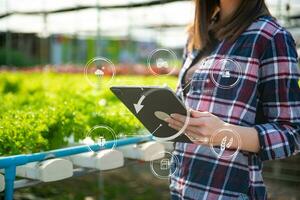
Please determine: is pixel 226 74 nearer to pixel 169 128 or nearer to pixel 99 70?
pixel 169 128

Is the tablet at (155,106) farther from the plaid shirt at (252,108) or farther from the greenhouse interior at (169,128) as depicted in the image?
the plaid shirt at (252,108)

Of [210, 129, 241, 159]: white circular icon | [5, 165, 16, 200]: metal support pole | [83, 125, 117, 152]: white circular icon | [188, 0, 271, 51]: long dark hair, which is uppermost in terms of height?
[188, 0, 271, 51]: long dark hair

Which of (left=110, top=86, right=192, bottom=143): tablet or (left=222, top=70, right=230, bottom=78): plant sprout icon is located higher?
(left=222, top=70, right=230, bottom=78): plant sprout icon

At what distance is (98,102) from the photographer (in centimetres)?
295

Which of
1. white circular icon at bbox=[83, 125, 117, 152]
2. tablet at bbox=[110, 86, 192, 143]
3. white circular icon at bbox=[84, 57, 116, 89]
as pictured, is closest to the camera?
tablet at bbox=[110, 86, 192, 143]

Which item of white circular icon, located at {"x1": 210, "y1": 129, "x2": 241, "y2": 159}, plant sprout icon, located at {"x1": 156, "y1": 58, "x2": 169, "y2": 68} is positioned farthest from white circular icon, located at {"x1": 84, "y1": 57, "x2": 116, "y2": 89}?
white circular icon, located at {"x1": 210, "y1": 129, "x2": 241, "y2": 159}

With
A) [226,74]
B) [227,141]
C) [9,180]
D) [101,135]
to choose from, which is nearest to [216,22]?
[226,74]

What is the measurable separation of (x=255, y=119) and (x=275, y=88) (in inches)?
4.1

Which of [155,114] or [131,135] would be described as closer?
[155,114]

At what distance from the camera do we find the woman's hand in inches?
39.3

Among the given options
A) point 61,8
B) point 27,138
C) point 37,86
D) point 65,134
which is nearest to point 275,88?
point 27,138

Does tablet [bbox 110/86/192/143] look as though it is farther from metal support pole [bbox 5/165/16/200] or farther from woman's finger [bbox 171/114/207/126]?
metal support pole [bbox 5/165/16/200]

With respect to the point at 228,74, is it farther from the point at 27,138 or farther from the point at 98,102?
the point at 98,102

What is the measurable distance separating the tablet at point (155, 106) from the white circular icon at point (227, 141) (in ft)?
0.21
